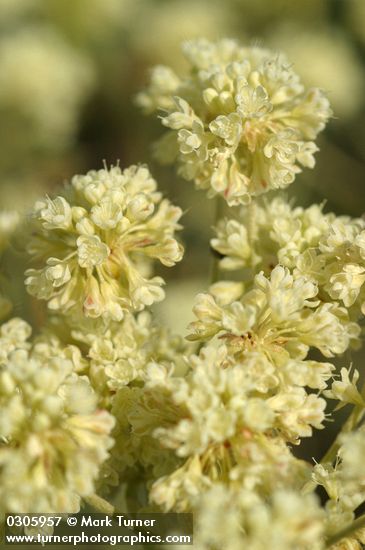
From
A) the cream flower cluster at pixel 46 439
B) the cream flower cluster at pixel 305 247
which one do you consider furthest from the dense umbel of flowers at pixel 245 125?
the cream flower cluster at pixel 46 439

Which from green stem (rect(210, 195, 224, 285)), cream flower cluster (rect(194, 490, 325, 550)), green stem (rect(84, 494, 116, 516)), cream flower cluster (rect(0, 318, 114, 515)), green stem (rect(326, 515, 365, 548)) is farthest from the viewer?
green stem (rect(210, 195, 224, 285))

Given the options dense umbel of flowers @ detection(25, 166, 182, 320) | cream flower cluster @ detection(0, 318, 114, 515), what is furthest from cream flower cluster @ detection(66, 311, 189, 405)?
cream flower cluster @ detection(0, 318, 114, 515)

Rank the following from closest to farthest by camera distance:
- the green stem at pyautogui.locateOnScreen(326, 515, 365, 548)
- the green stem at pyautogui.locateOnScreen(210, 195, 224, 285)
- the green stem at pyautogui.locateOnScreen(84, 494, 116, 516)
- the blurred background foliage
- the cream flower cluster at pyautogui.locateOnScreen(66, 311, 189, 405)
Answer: the green stem at pyautogui.locateOnScreen(326, 515, 365, 548)
the green stem at pyautogui.locateOnScreen(84, 494, 116, 516)
the cream flower cluster at pyautogui.locateOnScreen(66, 311, 189, 405)
the green stem at pyautogui.locateOnScreen(210, 195, 224, 285)
the blurred background foliage

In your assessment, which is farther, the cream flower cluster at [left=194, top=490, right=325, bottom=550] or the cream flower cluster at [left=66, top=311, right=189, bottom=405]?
the cream flower cluster at [left=66, top=311, right=189, bottom=405]

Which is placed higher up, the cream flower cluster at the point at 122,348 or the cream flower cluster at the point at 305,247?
the cream flower cluster at the point at 305,247

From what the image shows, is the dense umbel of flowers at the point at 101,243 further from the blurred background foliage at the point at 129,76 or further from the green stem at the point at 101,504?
the blurred background foliage at the point at 129,76

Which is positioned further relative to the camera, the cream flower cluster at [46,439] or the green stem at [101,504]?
the green stem at [101,504]

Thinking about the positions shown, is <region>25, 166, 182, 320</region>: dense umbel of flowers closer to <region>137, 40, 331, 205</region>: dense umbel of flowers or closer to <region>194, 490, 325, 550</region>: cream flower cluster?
<region>137, 40, 331, 205</region>: dense umbel of flowers

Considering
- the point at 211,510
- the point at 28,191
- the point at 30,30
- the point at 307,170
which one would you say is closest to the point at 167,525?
the point at 211,510

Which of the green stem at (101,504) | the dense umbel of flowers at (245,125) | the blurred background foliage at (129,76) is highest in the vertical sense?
the blurred background foliage at (129,76)
